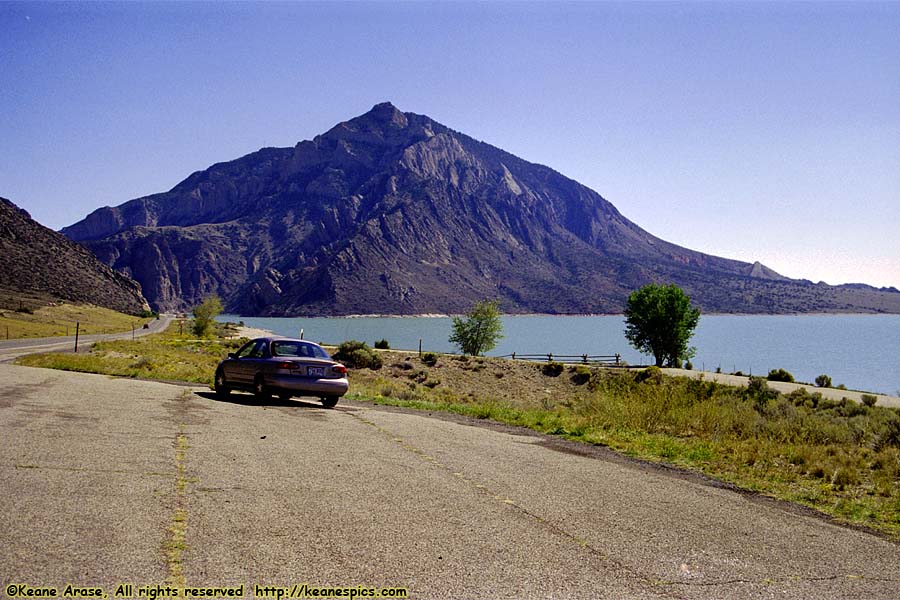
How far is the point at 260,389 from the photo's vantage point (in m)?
15.9

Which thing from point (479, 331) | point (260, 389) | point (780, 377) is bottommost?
point (780, 377)

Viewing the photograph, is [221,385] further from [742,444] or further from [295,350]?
[742,444]

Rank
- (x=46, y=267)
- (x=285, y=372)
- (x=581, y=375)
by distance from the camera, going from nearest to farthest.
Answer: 1. (x=285, y=372)
2. (x=581, y=375)
3. (x=46, y=267)

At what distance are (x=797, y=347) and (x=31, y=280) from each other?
13519 centimetres

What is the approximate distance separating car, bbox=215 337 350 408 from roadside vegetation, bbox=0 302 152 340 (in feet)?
162

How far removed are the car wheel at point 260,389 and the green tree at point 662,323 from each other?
61181mm

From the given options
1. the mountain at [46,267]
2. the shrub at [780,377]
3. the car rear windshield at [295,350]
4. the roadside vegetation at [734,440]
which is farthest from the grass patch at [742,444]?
the mountain at [46,267]

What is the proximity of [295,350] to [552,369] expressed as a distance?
125 feet

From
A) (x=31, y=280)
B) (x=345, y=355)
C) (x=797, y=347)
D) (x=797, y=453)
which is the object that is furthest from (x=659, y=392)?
(x=797, y=347)

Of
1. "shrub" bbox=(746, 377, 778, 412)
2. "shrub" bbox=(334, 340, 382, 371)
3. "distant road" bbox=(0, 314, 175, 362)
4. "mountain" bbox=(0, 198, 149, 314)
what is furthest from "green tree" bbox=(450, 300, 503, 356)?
"mountain" bbox=(0, 198, 149, 314)

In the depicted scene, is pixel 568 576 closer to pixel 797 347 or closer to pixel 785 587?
pixel 785 587

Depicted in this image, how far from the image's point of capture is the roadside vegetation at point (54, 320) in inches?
2502

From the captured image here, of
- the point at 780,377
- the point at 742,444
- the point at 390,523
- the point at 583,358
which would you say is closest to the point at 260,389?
the point at 742,444

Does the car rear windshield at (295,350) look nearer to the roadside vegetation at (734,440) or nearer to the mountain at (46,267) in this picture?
the roadside vegetation at (734,440)
